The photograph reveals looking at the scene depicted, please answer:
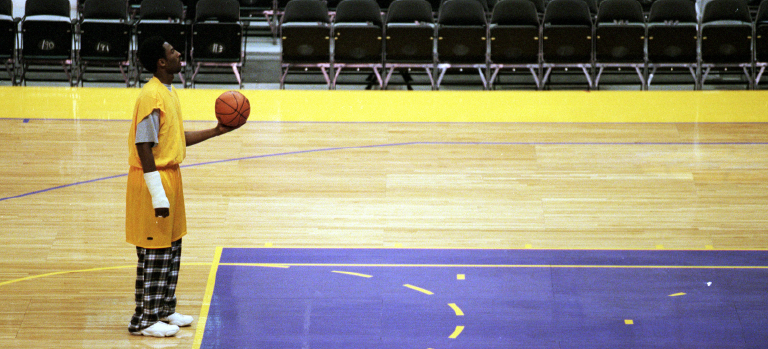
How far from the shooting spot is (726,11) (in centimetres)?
710

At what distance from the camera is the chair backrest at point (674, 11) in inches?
277

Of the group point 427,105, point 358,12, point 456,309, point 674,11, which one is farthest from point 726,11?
point 456,309

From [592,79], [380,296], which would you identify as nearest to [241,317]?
[380,296]

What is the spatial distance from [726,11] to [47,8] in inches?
239

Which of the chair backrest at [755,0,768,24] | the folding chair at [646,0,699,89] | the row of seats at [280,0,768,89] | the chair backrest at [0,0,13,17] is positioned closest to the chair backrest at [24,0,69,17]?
the chair backrest at [0,0,13,17]

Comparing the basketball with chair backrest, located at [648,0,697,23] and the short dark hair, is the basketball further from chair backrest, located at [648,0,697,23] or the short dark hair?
chair backrest, located at [648,0,697,23]

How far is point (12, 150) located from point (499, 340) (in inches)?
144

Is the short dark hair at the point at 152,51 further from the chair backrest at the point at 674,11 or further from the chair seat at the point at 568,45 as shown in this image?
the chair backrest at the point at 674,11

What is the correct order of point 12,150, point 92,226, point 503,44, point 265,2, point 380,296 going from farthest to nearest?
point 265,2 < point 503,44 < point 12,150 < point 92,226 < point 380,296

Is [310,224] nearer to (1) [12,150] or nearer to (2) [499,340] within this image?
(2) [499,340]

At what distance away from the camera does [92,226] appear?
4.36 metres

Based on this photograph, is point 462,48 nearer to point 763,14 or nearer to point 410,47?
point 410,47

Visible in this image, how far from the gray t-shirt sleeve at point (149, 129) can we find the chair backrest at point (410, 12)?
14.1 ft

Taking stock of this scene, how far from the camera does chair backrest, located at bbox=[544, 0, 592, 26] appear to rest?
6.88 meters
